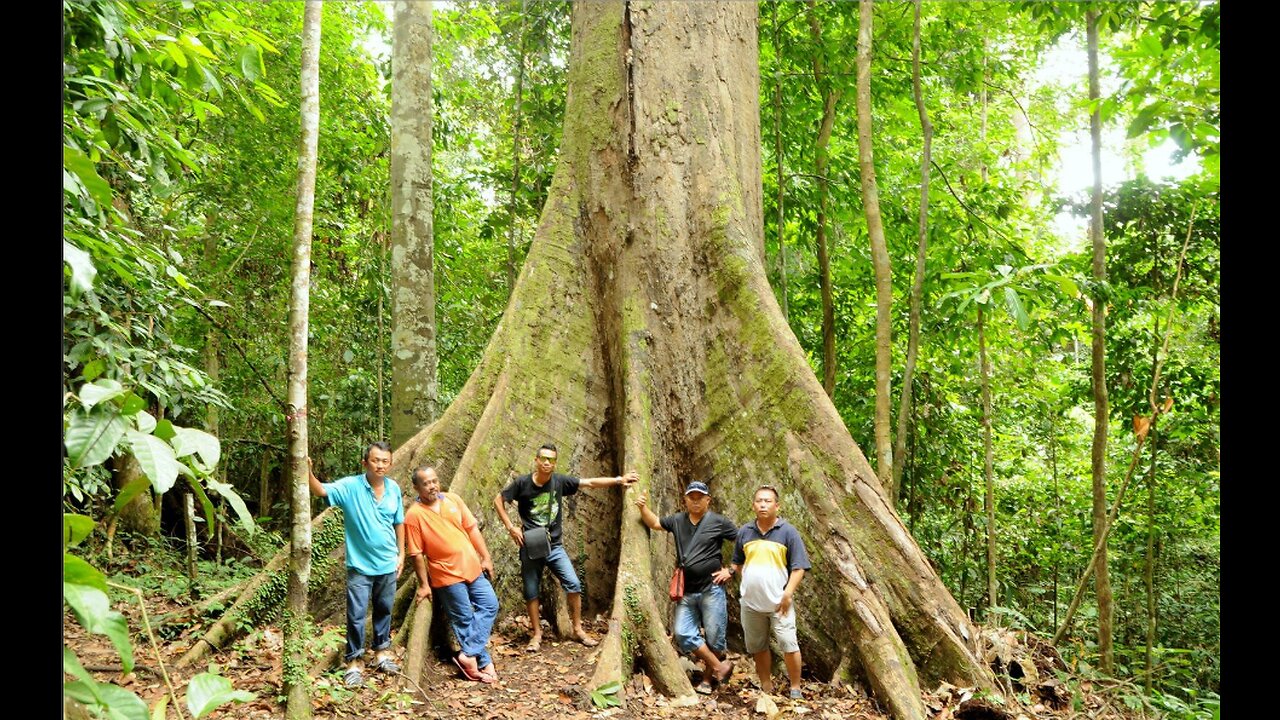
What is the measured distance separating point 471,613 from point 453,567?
36cm

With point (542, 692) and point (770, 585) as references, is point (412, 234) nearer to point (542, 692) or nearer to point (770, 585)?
point (542, 692)

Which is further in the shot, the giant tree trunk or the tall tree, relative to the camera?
the tall tree

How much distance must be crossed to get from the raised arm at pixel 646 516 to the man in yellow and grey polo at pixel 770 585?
0.73 m

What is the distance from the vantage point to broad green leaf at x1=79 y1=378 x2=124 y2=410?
172 cm

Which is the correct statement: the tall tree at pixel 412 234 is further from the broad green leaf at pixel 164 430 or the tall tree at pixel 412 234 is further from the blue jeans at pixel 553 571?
the broad green leaf at pixel 164 430

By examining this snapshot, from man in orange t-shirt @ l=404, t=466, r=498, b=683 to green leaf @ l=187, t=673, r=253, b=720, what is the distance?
12.5 ft

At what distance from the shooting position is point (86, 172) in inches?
65.6

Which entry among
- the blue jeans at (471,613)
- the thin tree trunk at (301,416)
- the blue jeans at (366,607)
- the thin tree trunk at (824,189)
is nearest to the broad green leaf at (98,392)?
the thin tree trunk at (301,416)

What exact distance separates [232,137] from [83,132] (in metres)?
6.98

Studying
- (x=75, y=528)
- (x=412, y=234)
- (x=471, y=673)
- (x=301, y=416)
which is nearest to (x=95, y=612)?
(x=75, y=528)

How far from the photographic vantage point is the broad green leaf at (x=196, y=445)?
1.93m

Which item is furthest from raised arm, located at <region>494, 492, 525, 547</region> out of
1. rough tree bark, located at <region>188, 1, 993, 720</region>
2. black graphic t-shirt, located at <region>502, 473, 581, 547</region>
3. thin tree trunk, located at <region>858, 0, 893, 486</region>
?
thin tree trunk, located at <region>858, 0, 893, 486</region>

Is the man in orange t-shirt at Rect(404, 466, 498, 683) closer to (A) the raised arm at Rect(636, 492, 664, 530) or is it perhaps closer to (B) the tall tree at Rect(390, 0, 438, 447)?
(A) the raised arm at Rect(636, 492, 664, 530)
